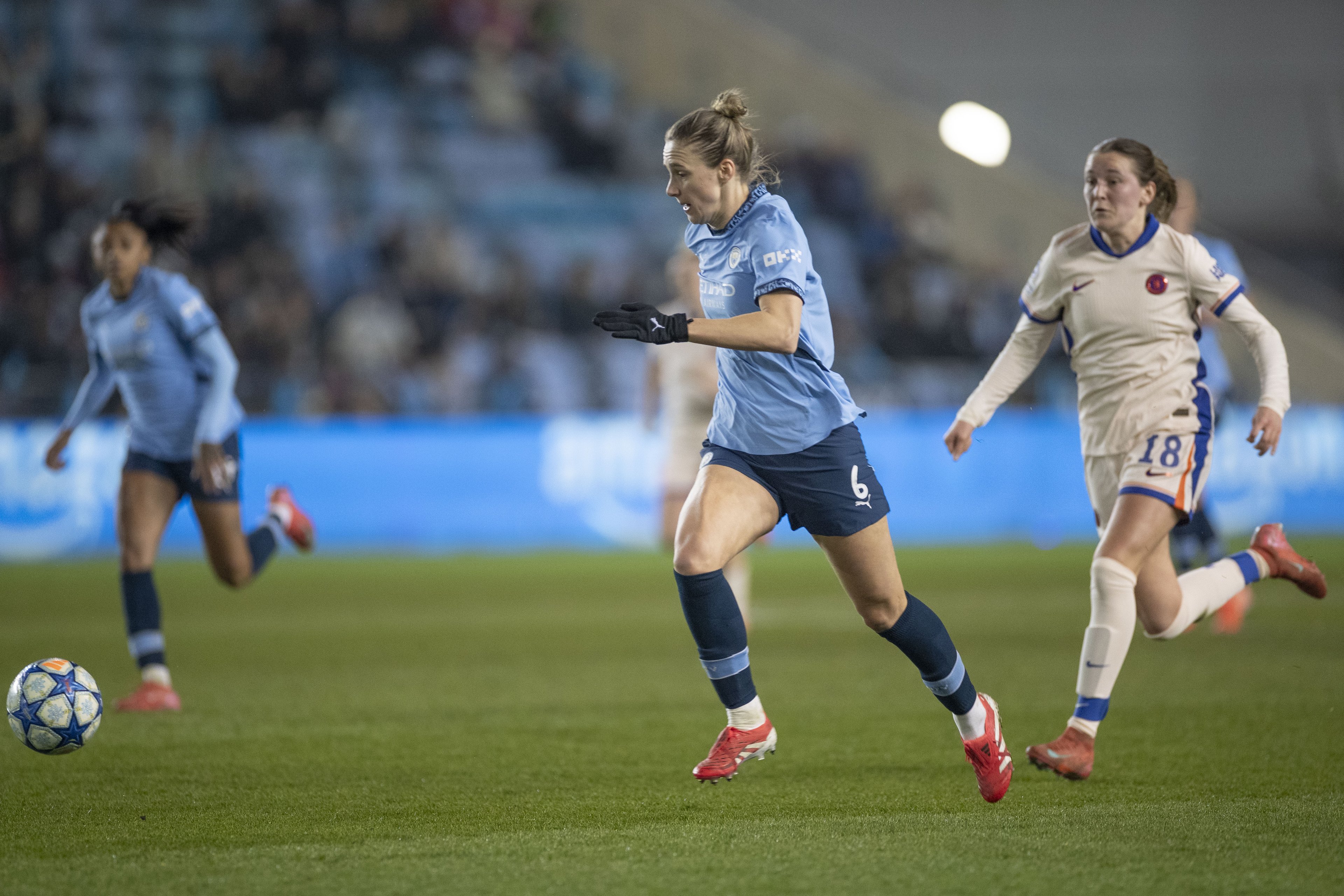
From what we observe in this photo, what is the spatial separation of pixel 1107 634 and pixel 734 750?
134 centimetres

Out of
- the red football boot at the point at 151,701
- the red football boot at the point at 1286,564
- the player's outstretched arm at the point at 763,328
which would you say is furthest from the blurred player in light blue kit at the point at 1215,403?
the red football boot at the point at 151,701

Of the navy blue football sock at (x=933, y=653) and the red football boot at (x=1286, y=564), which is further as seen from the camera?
the red football boot at (x=1286, y=564)

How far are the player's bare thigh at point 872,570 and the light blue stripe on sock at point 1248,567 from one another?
1678 mm

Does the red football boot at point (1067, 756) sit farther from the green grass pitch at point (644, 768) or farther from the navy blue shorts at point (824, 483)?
the navy blue shorts at point (824, 483)

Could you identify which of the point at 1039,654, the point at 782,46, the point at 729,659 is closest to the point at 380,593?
the point at 1039,654

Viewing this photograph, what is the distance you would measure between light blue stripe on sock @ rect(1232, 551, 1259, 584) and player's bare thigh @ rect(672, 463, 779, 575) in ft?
6.58

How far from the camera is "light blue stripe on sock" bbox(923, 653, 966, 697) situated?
479 centimetres

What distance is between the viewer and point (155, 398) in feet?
22.9

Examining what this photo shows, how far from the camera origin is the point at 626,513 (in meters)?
16.0

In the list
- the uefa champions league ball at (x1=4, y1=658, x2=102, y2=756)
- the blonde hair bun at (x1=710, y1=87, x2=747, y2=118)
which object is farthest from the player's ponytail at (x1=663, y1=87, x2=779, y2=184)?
the uefa champions league ball at (x1=4, y1=658, x2=102, y2=756)

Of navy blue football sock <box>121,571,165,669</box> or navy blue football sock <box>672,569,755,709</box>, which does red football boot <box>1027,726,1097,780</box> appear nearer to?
navy blue football sock <box>672,569,755,709</box>

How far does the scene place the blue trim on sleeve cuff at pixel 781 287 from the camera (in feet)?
15.0

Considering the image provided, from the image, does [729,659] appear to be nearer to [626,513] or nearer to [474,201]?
[626,513]

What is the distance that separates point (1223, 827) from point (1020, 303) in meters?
2.06
